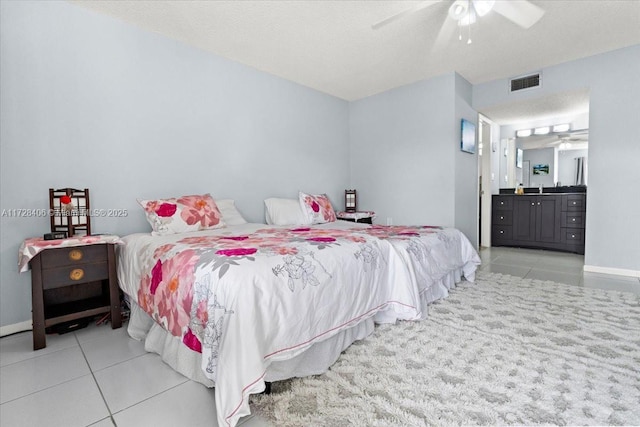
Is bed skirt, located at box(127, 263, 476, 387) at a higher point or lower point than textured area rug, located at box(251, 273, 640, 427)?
higher

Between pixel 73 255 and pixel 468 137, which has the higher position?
pixel 468 137

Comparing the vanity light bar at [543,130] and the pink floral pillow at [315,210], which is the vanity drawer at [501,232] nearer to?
the vanity light bar at [543,130]

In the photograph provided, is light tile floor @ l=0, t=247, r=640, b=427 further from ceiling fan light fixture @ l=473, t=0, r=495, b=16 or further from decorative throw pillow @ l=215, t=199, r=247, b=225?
ceiling fan light fixture @ l=473, t=0, r=495, b=16

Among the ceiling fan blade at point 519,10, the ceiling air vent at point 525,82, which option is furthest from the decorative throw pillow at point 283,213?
the ceiling air vent at point 525,82

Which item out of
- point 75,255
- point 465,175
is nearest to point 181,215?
point 75,255

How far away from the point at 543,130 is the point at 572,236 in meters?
1.93

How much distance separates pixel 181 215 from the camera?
8.11ft

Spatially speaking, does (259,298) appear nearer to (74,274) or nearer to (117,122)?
(74,274)

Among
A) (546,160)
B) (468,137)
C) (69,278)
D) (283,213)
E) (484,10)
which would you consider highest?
(484,10)

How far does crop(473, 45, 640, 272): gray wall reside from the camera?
3.33m

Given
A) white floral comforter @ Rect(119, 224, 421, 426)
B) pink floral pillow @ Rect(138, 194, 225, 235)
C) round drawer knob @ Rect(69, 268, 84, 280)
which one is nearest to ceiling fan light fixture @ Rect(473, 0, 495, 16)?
white floral comforter @ Rect(119, 224, 421, 426)

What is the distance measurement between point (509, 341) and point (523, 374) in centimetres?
37

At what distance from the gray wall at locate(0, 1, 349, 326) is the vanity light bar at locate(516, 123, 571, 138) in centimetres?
442

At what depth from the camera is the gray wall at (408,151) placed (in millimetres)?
3955
